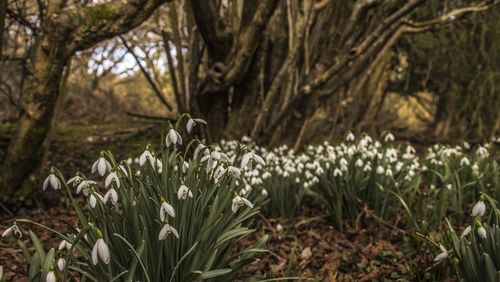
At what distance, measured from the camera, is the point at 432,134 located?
415 inches

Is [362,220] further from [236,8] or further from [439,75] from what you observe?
[439,75]

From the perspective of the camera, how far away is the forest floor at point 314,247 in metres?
2.96

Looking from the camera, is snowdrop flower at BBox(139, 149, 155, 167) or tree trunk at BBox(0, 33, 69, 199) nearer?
snowdrop flower at BBox(139, 149, 155, 167)

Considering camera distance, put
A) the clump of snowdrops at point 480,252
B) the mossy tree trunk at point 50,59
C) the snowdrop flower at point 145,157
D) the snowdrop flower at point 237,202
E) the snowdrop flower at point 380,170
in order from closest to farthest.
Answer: the clump of snowdrops at point 480,252, the snowdrop flower at point 237,202, the snowdrop flower at point 145,157, the snowdrop flower at point 380,170, the mossy tree trunk at point 50,59

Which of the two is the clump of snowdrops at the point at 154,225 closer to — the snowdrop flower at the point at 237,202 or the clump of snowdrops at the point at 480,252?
the snowdrop flower at the point at 237,202

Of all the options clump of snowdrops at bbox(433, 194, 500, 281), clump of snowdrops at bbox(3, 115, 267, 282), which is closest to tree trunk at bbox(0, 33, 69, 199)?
clump of snowdrops at bbox(3, 115, 267, 282)

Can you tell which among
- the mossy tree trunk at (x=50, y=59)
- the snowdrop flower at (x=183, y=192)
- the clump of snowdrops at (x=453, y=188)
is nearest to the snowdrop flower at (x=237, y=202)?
the snowdrop flower at (x=183, y=192)

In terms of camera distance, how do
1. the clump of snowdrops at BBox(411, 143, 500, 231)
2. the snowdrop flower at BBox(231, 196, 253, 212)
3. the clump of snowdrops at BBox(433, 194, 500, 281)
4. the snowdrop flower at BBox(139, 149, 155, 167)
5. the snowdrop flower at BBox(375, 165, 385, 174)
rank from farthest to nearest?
the snowdrop flower at BBox(375, 165, 385, 174), the clump of snowdrops at BBox(411, 143, 500, 231), the snowdrop flower at BBox(139, 149, 155, 167), the snowdrop flower at BBox(231, 196, 253, 212), the clump of snowdrops at BBox(433, 194, 500, 281)

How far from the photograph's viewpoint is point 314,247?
3.64 m

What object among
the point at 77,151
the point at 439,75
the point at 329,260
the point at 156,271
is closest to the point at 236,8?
the point at 77,151

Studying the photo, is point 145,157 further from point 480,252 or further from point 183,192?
point 480,252

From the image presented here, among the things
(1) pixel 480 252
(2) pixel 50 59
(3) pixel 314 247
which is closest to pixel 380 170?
(3) pixel 314 247

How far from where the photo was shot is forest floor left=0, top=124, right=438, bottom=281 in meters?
2.96

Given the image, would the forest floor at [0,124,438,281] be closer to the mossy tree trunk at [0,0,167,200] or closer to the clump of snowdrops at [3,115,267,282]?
the mossy tree trunk at [0,0,167,200]
